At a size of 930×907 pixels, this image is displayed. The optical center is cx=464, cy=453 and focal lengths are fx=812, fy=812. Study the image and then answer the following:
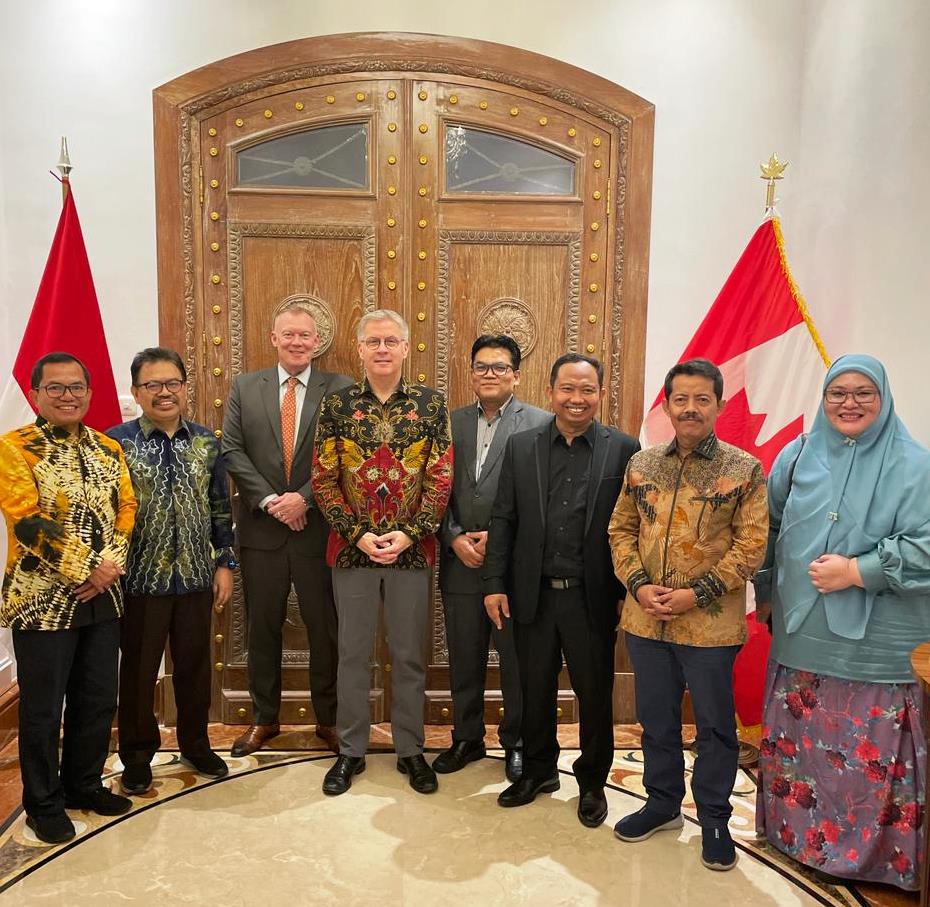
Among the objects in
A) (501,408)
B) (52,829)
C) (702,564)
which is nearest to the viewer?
(702,564)

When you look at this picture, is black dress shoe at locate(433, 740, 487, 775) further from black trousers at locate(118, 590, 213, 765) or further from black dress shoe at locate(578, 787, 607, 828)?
black trousers at locate(118, 590, 213, 765)

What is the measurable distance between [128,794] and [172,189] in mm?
2242

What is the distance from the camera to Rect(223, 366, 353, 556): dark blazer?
301cm

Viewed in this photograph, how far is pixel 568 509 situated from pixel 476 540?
403mm

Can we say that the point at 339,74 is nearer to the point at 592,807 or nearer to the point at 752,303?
the point at 752,303

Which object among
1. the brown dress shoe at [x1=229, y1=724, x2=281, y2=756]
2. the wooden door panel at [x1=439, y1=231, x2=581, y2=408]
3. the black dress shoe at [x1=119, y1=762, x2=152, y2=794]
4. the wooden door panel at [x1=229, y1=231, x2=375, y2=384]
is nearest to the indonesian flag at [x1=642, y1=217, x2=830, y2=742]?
the wooden door panel at [x1=439, y1=231, x2=581, y2=408]

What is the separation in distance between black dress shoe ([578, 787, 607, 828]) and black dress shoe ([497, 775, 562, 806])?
5.8 inches

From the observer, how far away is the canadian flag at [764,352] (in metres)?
3.06

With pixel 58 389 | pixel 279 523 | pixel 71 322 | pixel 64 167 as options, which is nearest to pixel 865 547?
pixel 279 523

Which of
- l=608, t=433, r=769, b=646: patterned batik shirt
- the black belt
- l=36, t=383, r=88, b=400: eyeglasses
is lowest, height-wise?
the black belt

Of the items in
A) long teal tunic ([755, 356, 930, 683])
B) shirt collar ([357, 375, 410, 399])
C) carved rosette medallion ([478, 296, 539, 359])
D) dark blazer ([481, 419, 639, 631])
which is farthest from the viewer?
carved rosette medallion ([478, 296, 539, 359])

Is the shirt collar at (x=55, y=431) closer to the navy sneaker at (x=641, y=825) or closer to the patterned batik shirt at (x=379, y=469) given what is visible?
the patterned batik shirt at (x=379, y=469)

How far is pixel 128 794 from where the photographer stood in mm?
2727

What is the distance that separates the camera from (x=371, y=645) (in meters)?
2.83
